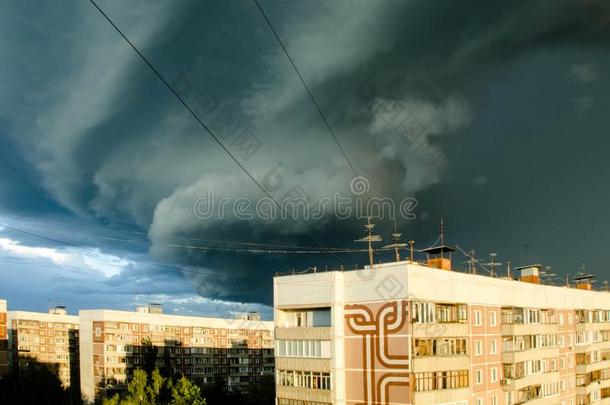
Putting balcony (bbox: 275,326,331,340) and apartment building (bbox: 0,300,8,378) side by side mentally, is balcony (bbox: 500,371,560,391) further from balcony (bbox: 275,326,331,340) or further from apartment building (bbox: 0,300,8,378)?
apartment building (bbox: 0,300,8,378)

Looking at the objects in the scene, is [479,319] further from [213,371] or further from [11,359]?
[11,359]

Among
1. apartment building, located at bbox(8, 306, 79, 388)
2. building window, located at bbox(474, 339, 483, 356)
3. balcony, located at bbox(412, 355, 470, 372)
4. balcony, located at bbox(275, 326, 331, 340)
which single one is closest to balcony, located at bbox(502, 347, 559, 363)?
building window, located at bbox(474, 339, 483, 356)

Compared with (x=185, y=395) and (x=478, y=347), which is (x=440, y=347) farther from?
(x=185, y=395)

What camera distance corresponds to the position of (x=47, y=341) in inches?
4956

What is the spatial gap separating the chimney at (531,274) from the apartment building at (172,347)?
209ft

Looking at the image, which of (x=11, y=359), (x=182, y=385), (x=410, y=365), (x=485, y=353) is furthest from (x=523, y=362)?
(x=11, y=359)

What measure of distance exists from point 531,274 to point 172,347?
236ft

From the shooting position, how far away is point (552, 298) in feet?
194

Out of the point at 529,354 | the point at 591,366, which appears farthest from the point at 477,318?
the point at 591,366

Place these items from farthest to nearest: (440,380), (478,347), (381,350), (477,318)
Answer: (477,318) → (478,347) → (440,380) → (381,350)

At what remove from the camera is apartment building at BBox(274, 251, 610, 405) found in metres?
40.4

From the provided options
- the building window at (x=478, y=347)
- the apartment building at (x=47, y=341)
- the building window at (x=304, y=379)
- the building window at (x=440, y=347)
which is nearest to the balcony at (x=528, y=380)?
the building window at (x=478, y=347)

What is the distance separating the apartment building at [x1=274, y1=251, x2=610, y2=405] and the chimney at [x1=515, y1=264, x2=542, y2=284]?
7.34 meters

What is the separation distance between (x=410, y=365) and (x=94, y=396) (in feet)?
243
